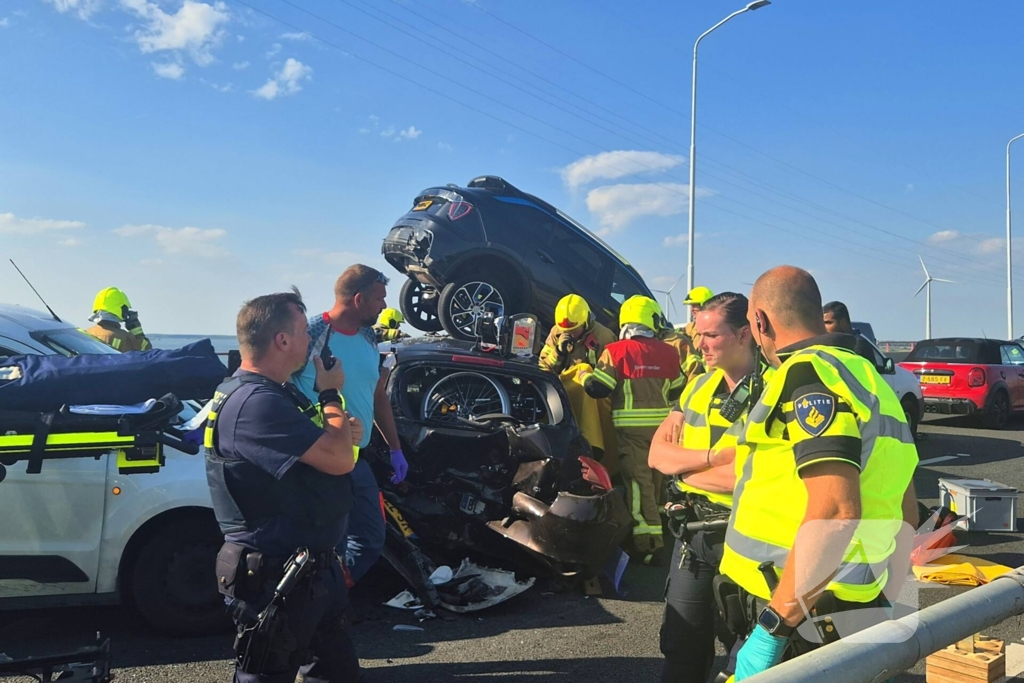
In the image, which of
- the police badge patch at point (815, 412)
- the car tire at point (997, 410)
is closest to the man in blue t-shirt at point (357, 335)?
the police badge patch at point (815, 412)

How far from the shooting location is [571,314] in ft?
23.9

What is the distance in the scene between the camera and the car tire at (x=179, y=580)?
421 cm

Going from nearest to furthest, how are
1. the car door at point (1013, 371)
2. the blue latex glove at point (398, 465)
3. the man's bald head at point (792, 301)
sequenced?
the man's bald head at point (792, 301), the blue latex glove at point (398, 465), the car door at point (1013, 371)

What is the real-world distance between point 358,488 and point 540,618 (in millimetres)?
1580

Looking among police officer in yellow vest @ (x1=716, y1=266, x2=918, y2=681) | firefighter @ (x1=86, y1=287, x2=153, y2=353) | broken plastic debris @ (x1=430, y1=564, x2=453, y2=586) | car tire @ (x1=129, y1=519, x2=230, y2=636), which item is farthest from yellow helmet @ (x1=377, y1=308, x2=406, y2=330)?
police officer in yellow vest @ (x1=716, y1=266, x2=918, y2=681)

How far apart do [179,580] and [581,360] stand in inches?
160

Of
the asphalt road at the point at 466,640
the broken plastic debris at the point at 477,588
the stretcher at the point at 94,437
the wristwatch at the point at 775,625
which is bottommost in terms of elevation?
the asphalt road at the point at 466,640

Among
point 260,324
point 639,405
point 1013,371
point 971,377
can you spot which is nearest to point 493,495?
point 639,405

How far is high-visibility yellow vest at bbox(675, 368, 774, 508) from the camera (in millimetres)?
2934

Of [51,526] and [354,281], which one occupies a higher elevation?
[354,281]

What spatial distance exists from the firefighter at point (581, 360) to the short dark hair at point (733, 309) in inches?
128

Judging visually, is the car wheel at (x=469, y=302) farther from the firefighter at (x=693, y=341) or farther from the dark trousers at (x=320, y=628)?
the dark trousers at (x=320, y=628)

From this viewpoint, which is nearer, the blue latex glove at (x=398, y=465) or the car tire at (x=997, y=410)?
the blue latex glove at (x=398, y=465)

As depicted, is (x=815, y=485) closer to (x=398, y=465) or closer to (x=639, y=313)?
(x=398, y=465)
